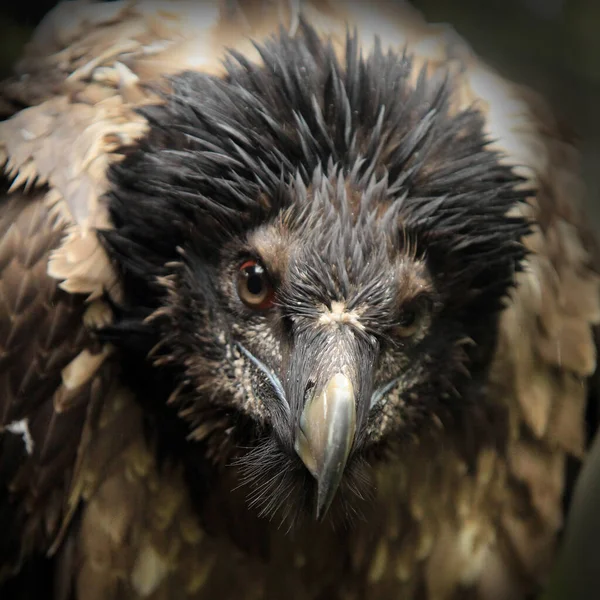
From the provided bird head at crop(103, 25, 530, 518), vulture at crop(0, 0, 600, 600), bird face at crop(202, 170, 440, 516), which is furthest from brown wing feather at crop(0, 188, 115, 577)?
bird face at crop(202, 170, 440, 516)

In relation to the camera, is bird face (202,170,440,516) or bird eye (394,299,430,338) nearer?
bird face (202,170,440,516)

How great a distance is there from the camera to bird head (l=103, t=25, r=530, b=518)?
1.49 meters

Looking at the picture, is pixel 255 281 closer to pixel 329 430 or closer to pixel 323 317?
pixel 323 317

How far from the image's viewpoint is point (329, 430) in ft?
4.33

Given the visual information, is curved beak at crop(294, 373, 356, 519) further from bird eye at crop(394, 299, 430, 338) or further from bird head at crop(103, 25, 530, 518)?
bird eye at crop(394, 299, 430, 338)

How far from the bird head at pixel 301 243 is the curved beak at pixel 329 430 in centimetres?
8

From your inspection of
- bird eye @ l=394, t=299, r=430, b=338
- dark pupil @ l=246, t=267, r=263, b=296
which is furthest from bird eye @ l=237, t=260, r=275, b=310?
bird eye @ l=394, t=299, r=430, b=338

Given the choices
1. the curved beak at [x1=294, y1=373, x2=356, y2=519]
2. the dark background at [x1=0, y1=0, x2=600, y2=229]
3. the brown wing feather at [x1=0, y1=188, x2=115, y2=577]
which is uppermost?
the dark background at [x1=0, y1=0, x2=600, y2=229]

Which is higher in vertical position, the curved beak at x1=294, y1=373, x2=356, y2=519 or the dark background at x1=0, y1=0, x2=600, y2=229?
the dark background at x1=0, y1=0, x2=600, y2=229

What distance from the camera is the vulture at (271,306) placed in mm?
1520

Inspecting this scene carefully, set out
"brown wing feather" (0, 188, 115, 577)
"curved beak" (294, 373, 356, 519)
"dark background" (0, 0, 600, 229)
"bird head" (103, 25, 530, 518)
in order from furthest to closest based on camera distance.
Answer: "dark background" (0, 0, 600, 229) < "brown wing feather" (0, 188, 115, 577) < "bird head" (103, 25, 530, 518) < "curved beak" (294, 373, 356, 519)

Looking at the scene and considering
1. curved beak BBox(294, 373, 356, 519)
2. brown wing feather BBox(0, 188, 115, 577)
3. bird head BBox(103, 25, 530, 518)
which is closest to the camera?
curved beak BBox(294, 373, 356, 519)

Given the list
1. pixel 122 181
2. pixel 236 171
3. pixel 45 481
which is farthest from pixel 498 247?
pixel 45 481

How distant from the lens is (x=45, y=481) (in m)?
1.70
